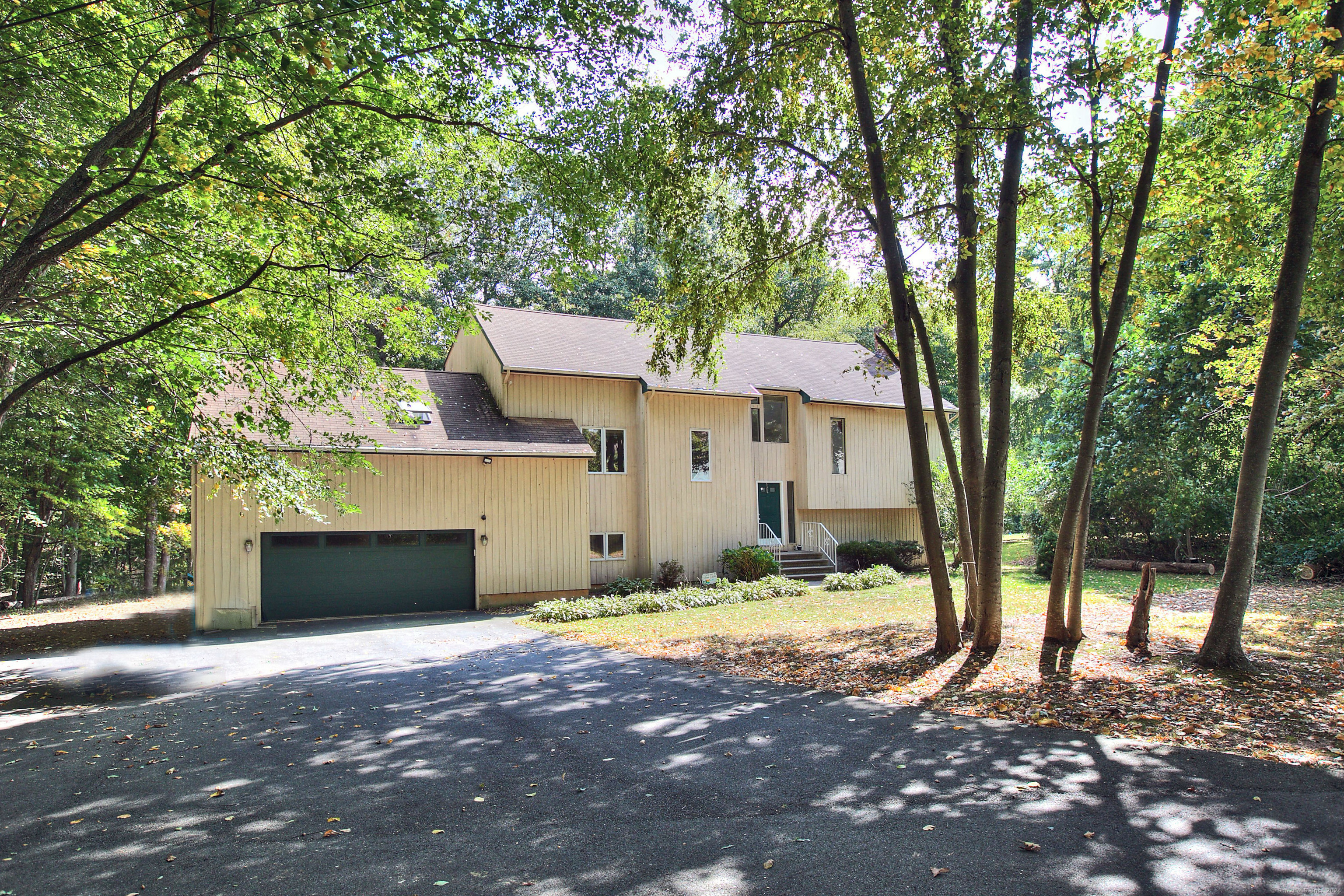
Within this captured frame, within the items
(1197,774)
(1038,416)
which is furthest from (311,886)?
(1038,416)

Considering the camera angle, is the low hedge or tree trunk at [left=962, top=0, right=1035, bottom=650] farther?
the low hedge

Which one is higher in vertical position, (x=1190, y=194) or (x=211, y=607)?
(x=1190, y=194)

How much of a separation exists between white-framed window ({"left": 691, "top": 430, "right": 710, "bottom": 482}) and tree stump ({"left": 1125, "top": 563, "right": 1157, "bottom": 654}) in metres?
12.2

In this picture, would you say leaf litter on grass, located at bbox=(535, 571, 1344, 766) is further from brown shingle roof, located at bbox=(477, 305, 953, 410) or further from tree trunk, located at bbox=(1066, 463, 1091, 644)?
brown shingle roof, located at bbox=(477, 305, 953, 410)

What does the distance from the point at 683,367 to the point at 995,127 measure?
42.4 ft

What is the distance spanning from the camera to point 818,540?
21.6m

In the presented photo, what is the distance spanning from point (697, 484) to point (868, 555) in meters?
5.66

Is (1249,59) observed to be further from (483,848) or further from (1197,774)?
(483,848)

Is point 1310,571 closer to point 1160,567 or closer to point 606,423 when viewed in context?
point 1160,567

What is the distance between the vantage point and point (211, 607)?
549 inches

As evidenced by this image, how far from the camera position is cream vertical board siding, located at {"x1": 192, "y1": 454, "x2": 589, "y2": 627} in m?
14.1

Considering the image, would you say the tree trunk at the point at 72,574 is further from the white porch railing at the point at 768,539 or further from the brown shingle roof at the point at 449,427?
the white porch railing at the point at 768,539

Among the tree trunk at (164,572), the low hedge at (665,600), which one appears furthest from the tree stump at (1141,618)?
the tree trunk at (164,572)

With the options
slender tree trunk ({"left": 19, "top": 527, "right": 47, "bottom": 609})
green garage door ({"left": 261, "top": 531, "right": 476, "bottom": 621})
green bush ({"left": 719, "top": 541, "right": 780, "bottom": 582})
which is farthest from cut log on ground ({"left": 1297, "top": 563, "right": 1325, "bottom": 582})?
slender tree trunk ({"left": 19, "top": 527, "right": 47, "bottom": 609})
